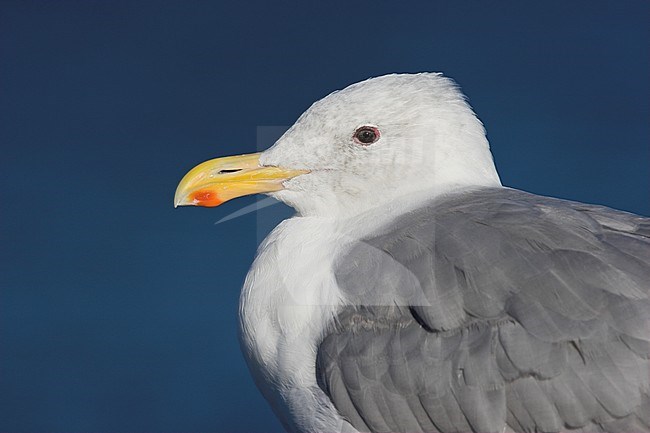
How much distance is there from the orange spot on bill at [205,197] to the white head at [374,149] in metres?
0.12

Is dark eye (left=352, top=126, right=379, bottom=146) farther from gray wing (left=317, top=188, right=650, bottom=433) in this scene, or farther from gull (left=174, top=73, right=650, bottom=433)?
gray wing (left=317, top=188, right=650, bottom=433)

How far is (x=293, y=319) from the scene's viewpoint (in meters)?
1.64

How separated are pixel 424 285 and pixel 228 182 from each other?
49 centimetres

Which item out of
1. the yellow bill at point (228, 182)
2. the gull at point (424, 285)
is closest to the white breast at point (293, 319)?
the gull at point (424, 285)

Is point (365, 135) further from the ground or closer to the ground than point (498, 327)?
further from the ground

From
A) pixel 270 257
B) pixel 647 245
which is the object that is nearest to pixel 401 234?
pixel 270 257

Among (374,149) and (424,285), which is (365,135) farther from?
(424,285)

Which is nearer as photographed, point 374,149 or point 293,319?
point 293,319

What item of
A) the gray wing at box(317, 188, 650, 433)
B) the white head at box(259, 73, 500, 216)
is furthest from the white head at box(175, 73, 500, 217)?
the gray wing at box(317, 188, 650, 433)

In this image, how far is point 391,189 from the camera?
6.01 feet

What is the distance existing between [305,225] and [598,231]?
55 cm

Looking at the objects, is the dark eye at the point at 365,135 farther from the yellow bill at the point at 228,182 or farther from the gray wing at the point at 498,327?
the gray wing at the point at 498,327

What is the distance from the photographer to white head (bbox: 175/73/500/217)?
5.98 ft

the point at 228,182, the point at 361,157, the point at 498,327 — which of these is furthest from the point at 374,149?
the point at 498,327
